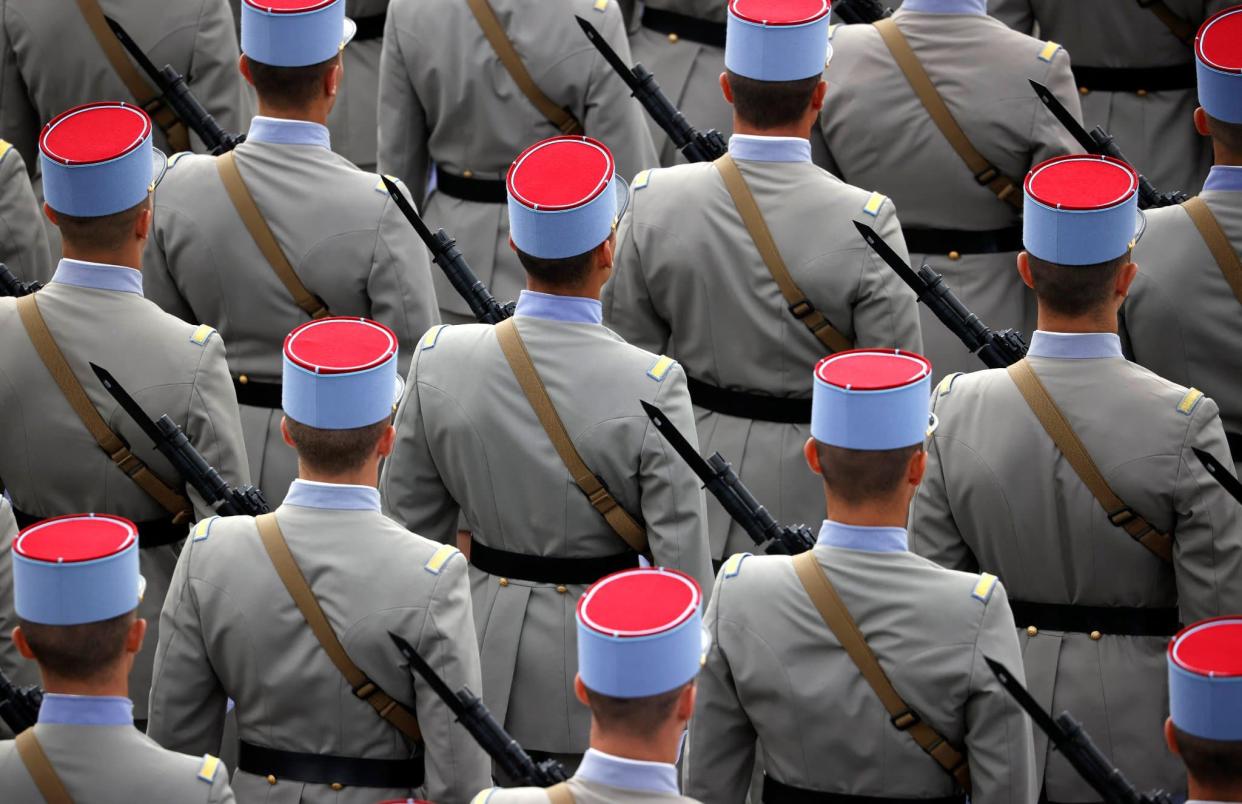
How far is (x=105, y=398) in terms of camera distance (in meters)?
6.88

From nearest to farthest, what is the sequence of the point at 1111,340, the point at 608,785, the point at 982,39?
1. the point at 608,785
2. the point at 1111,340
3. the point at 982,39

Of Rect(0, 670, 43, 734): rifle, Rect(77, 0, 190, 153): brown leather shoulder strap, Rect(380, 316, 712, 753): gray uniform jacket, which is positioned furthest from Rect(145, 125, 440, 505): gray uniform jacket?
Rect(0, 670, 43, 734): rifle

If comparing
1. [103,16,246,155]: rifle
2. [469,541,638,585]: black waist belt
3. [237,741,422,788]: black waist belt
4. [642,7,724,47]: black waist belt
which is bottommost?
[642,7,724,47]: black waist belt

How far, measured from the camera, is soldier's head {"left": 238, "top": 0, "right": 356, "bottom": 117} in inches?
304

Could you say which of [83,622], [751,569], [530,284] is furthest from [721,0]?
[83,622]

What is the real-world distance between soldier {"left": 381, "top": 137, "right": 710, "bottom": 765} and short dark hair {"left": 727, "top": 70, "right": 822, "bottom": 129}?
788mm

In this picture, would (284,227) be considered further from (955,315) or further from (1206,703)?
(1206,703)

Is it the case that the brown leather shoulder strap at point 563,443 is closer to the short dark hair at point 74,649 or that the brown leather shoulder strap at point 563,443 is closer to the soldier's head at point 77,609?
the soldier's head at point 77,609

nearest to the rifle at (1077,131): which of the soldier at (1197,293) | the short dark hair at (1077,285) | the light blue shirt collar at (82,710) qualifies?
the soldier at (1197,293)

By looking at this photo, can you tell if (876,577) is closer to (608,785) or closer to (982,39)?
(608,785)

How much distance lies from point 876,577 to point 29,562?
1939 mm

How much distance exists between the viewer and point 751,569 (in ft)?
19.1

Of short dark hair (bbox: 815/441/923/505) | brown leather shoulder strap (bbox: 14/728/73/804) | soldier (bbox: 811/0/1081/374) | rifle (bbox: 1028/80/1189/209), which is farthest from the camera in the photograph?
soldier (bbox: 811/0/1081/374)

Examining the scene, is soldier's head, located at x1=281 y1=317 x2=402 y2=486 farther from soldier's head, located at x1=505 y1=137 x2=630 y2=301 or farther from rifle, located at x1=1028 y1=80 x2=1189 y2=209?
rifle, located at x1=1028 y1=80 x2=1189 y2=209
